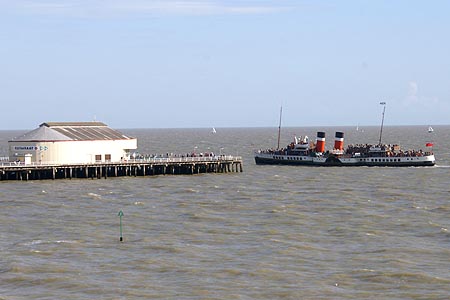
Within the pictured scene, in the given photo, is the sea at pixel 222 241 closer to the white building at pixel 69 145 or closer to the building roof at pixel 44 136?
the white building at pixel 69 145

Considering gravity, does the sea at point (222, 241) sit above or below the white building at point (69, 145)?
below

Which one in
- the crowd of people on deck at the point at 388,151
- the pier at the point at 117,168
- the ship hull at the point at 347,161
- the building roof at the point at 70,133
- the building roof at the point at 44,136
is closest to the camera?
the pier at the point at 117,168

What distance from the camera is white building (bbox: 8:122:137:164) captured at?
105375 mm

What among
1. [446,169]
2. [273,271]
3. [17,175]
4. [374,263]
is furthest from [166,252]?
[446,169]

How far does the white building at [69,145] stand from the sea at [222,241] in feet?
18.0

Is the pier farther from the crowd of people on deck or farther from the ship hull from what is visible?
the crowd of people on deck

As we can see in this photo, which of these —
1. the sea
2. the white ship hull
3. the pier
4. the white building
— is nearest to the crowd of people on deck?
the white ship hull

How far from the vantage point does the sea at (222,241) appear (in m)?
48.3

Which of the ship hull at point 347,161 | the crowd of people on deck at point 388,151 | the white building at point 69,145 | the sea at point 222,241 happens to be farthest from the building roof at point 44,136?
the crowd of people on deck at point 388,151

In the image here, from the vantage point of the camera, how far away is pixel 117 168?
359 ft

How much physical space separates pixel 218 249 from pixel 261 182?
51057 millimetres

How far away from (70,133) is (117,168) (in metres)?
7.11

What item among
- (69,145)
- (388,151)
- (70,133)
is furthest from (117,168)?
(388,151)

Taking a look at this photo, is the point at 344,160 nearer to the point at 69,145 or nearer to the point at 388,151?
the point at 388,151
